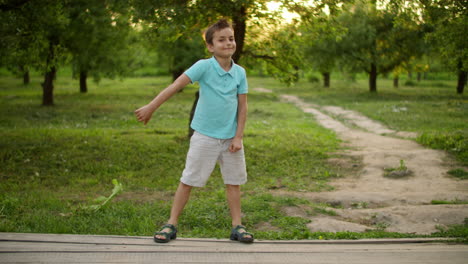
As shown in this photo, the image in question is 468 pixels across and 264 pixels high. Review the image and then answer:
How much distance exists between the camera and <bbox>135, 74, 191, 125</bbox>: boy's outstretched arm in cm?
362

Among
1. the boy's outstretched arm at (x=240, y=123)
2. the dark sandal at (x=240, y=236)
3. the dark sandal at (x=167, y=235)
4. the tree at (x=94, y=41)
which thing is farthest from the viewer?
the tree at (x=94, y=41)

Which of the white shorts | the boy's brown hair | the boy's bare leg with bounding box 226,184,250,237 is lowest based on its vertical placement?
the boy's bare leg with bounding box 226,184,250,237

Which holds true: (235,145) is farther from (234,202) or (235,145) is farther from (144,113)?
(144,113)

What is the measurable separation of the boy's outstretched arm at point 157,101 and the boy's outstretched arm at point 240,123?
536mm

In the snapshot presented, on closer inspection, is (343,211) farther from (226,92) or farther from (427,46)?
(427,46)

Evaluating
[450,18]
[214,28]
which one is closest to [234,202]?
[214,28]

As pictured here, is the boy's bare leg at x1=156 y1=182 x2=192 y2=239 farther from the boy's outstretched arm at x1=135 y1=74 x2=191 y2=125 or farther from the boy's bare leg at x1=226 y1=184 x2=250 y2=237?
the boy's outstretched arm at x1=135 y1=74 x2=191 y2=125

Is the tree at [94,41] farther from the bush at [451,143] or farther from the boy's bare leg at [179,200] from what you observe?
the bush at [451,143]

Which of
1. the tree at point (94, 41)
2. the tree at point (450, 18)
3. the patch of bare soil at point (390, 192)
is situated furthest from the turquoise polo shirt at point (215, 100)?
the tree at point (94, 41)

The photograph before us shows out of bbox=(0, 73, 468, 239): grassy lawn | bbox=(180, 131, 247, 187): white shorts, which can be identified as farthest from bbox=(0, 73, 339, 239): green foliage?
bbox=(180, 131, 247, 187): white shorts

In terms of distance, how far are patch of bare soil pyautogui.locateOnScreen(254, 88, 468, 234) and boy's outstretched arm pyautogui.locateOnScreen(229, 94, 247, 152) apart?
56.4 inches

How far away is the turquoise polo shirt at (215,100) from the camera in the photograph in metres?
3.91

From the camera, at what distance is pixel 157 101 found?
369 centimetres

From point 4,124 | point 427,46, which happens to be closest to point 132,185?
point 4,124
